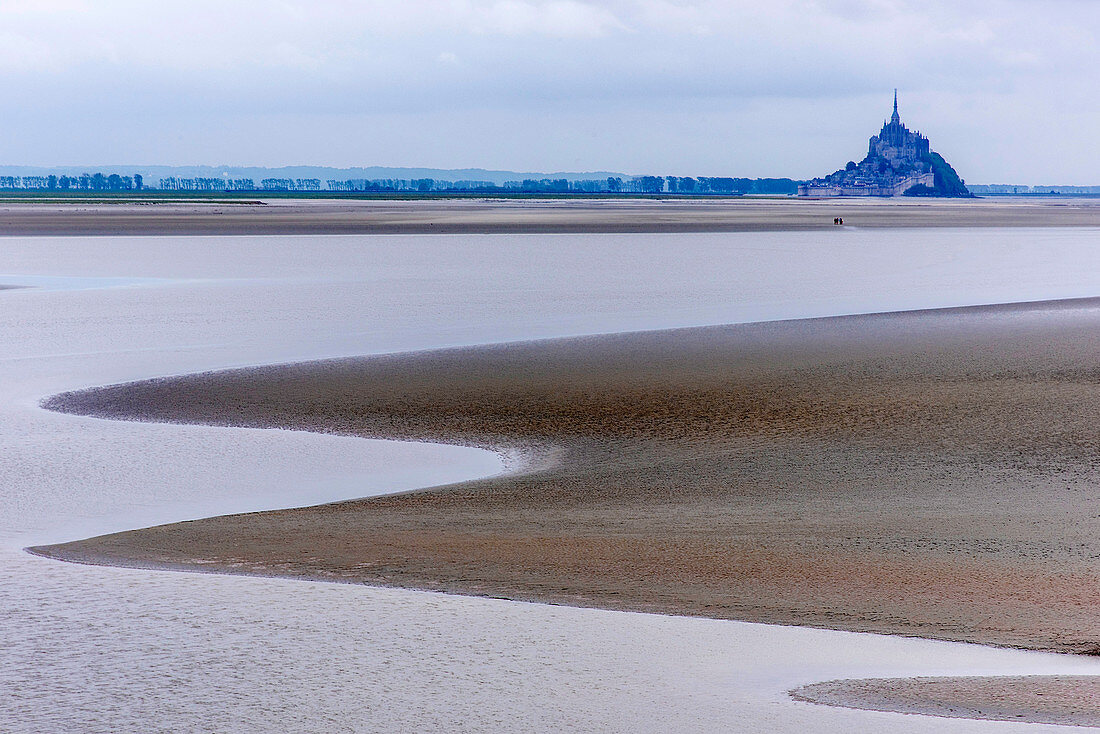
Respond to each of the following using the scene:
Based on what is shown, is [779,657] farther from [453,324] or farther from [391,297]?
[391,297]

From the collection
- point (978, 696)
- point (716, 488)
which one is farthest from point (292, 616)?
point (716, 488)

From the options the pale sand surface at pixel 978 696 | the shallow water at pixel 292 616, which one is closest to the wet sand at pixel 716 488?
the shallow water at pixel 292 616

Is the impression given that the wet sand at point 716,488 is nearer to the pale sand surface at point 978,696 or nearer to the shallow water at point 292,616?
the shallow water at point 292,616

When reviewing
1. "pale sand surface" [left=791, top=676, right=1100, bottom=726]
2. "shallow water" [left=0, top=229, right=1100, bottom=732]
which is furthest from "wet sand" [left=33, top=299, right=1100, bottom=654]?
"pale sand surface" [left=791, top=676, right=1100, bottom=726]

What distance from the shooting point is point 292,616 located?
826 cm

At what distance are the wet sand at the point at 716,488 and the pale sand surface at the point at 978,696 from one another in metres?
0.70

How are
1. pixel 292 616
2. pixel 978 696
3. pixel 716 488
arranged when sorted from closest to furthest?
pixel 978 696 → pixel 292 616 → pixel 716 488

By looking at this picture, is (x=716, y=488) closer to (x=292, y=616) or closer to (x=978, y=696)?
(x=292, y=616)

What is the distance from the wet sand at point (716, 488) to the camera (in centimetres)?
867

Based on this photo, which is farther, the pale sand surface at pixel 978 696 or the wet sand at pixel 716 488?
the wet sand at pixel 716 488

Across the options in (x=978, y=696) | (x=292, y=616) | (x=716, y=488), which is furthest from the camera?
(x=716, y=488)

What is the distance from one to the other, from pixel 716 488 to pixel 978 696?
5.17 metres

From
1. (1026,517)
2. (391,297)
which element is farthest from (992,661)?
(391,297)

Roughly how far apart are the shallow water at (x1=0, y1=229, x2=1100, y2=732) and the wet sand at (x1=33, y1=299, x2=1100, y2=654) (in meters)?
0.45
